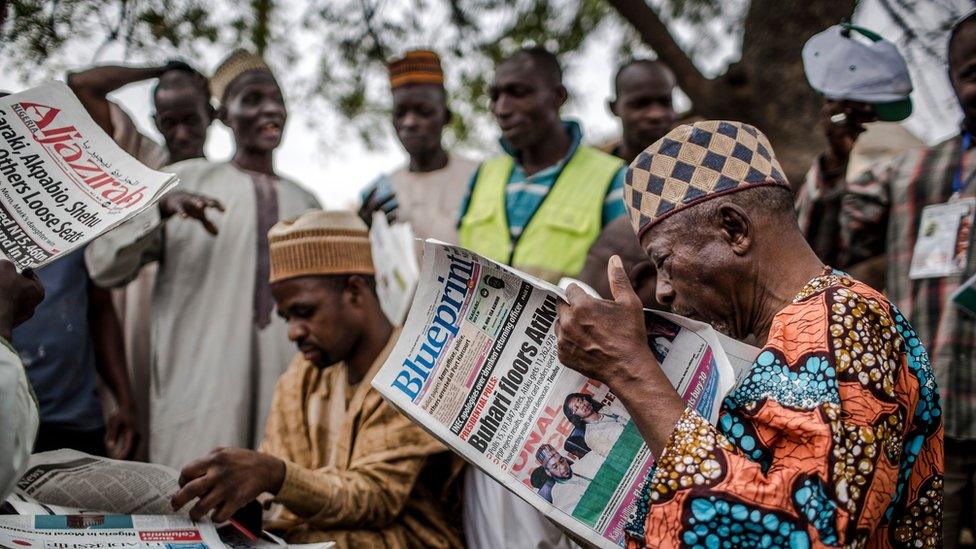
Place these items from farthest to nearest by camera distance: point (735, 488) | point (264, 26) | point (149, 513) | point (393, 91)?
1. point (264, 26)
2. point (393, 91)
3. point (149, 513)
4. point (735, 488)

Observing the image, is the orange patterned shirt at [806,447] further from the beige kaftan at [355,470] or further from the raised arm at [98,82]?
the raised arm at [98,82]

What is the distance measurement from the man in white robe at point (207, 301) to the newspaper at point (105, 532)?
1.56 metres

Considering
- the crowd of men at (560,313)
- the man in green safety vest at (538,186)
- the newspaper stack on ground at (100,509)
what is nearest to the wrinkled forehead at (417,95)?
the crowd of men at (560,313)

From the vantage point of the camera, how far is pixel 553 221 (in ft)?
12.1

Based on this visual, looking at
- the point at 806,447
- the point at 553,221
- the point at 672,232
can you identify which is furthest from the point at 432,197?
the point at 806,447

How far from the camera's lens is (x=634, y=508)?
6.44ft

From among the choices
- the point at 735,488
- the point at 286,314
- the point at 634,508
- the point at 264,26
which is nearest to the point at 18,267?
the point at 286,314

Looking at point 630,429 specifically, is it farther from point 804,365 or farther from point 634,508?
point 804,365

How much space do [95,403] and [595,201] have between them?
2.20m

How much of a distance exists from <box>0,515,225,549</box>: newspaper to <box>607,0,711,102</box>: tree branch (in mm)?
3243

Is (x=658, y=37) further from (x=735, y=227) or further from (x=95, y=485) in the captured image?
(x=95, y=485)

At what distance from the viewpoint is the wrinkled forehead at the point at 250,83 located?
4.36 m

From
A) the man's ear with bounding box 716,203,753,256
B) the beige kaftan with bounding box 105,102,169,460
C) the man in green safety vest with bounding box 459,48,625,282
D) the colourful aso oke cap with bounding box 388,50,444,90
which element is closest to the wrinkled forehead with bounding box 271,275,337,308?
the man in green safety vest with bounding box 459,48,625,282

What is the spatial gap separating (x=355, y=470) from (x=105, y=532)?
2.68 feet
